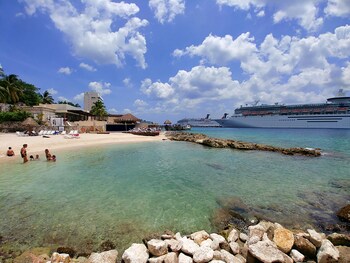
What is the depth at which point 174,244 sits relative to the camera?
4.42 meters

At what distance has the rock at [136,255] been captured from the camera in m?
3.97

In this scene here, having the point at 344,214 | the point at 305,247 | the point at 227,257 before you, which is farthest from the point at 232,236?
the point at 344,214

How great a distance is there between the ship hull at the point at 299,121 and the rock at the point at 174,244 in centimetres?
8936

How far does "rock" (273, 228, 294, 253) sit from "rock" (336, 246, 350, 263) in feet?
2.91

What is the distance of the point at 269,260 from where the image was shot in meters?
3.68

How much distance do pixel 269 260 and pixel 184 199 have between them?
14.5 ft

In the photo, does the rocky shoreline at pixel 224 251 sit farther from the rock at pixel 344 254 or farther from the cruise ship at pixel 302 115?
the cruise ship at pixel 302 115

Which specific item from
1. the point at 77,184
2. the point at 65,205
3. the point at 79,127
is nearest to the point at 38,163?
the point at 77,184

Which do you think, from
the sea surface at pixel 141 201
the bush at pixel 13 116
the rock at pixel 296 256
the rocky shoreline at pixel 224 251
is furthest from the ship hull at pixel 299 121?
the rock at pixel 296 256

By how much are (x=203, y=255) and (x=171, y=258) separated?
645 mm

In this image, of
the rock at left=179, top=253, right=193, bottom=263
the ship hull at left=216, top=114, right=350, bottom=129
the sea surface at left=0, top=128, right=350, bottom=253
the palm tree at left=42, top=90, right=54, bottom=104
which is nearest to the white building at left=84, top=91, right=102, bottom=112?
the palm tree at left=42, top=90, right=54, bottom=104

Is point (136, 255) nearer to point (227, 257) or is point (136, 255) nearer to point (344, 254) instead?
point (227, 257)

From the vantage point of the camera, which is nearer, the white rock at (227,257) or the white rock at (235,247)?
the white rock at (227,257)

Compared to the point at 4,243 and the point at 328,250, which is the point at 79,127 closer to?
the point at 4,243
